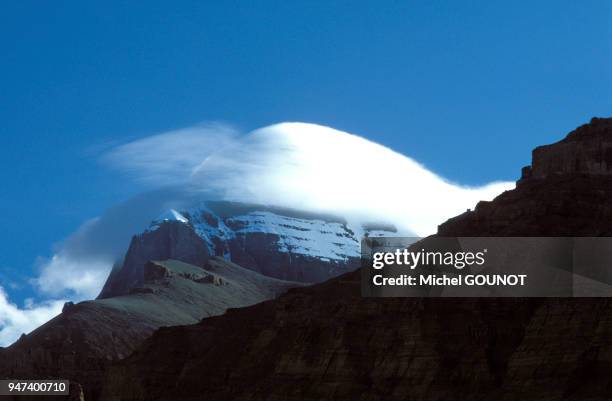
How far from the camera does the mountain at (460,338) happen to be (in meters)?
132

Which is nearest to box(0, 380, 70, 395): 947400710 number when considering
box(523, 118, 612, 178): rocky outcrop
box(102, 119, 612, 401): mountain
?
box(102, 119, 612, 401): mountain

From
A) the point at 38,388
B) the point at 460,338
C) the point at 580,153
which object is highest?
the point at 580,153

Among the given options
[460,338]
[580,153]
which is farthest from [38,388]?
[580,153]

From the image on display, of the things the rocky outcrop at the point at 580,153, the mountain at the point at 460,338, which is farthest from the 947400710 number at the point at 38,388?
the rocky outcrop at the point at 580,153

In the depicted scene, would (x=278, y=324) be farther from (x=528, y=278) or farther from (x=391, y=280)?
(x=528, y=278)

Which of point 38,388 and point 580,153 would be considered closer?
point 580,153

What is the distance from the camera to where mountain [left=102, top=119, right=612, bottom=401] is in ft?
432

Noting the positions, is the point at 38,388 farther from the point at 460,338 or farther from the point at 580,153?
the point at 580,153

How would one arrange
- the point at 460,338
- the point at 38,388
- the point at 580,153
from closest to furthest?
the point at 460,338 < the point at 580,153 < the point at 38,388

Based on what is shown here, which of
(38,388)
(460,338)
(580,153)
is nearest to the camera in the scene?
(460,338)

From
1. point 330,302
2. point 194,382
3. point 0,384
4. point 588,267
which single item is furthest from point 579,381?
point 0,384

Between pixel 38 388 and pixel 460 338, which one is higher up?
pixel 38 388

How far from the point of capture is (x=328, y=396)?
152625mm

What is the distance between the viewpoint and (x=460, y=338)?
480ft
